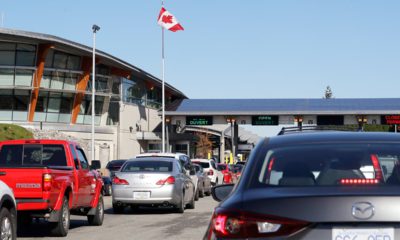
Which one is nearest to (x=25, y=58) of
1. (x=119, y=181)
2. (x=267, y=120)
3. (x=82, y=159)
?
(x=267, y=120)

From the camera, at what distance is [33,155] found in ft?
49.0

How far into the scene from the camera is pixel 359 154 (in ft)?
18.8

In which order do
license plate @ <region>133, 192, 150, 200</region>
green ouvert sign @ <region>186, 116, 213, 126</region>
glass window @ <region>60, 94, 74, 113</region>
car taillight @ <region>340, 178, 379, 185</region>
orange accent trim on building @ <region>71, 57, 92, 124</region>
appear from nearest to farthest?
car taillight @ <region>340, 178, 379, 185</region> → license plate @ <region>133, 192, 150, 200</region> → glass window @ <region>60, 94, 74, 113</region> → orange accent trim on building @ <region>71, 57, 92, 124</region> → green ouvert sign @ <region>186, 116, 213, 126</region>

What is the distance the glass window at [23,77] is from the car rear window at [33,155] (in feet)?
142

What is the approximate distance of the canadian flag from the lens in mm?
55584

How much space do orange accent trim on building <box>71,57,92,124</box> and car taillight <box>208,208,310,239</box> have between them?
2260 inches

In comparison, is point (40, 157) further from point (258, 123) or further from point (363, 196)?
point (258, 123)

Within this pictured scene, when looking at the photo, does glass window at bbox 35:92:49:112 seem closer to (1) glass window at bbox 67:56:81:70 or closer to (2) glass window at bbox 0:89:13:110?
(2) glass window at bbox 0:89:13:110

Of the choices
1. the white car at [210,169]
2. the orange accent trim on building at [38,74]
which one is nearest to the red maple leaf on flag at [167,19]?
the orange accent trim on building at [38,74]

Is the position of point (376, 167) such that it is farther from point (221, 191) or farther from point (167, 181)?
point (167, 181)

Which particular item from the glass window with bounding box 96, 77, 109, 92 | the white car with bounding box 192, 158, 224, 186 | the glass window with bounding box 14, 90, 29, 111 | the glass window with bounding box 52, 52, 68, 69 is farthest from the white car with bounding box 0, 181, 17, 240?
the glass window with bounding box 96, 77, 109, 92

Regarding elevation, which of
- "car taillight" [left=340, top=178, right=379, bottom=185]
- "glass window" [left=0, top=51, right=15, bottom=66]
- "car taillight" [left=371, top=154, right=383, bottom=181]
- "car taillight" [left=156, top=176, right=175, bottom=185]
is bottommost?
"car taillight" [left=340, top=178, right=379, bottom=185]

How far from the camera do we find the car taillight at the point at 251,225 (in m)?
4.61

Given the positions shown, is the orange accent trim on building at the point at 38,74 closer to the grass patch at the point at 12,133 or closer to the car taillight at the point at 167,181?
the grass patch at the point at 12,133
